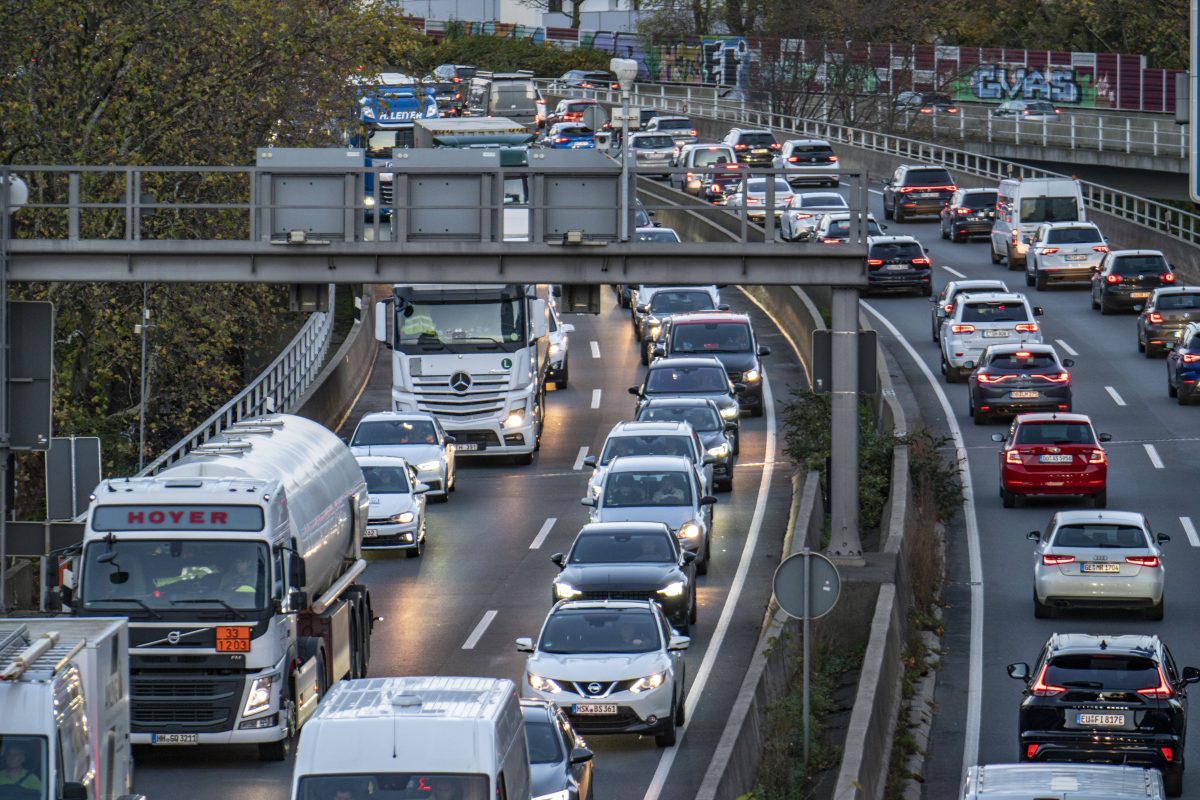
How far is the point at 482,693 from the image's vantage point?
606 inches

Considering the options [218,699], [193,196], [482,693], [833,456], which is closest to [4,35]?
[193,196]

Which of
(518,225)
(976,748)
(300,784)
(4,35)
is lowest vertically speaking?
(976,748)

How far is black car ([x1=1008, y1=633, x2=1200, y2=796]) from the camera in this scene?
66.6 ft

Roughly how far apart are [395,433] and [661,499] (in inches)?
277

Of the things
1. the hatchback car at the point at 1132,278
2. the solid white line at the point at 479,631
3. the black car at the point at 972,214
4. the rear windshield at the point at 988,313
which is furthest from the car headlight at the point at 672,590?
the black car at the point at 972,214

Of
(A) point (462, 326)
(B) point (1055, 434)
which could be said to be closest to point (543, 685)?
(B) point (1055, 434)

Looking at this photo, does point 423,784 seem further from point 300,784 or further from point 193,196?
point 193,196

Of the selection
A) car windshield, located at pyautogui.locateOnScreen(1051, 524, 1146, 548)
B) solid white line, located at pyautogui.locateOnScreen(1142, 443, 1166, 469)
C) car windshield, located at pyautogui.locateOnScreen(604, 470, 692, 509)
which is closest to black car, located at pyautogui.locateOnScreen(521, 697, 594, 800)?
car windshield, located at pyautogui.locateOnScreen(1051, 524, 1146, 548)

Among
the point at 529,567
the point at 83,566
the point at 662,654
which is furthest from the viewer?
the point at 529,567

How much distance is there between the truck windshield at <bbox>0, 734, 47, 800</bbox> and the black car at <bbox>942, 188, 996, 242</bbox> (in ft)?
169

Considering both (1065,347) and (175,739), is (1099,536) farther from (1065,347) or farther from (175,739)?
(1065,347)

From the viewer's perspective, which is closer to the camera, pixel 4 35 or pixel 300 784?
pixel 300 784

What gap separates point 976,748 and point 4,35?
65.9 feet

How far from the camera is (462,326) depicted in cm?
3803
